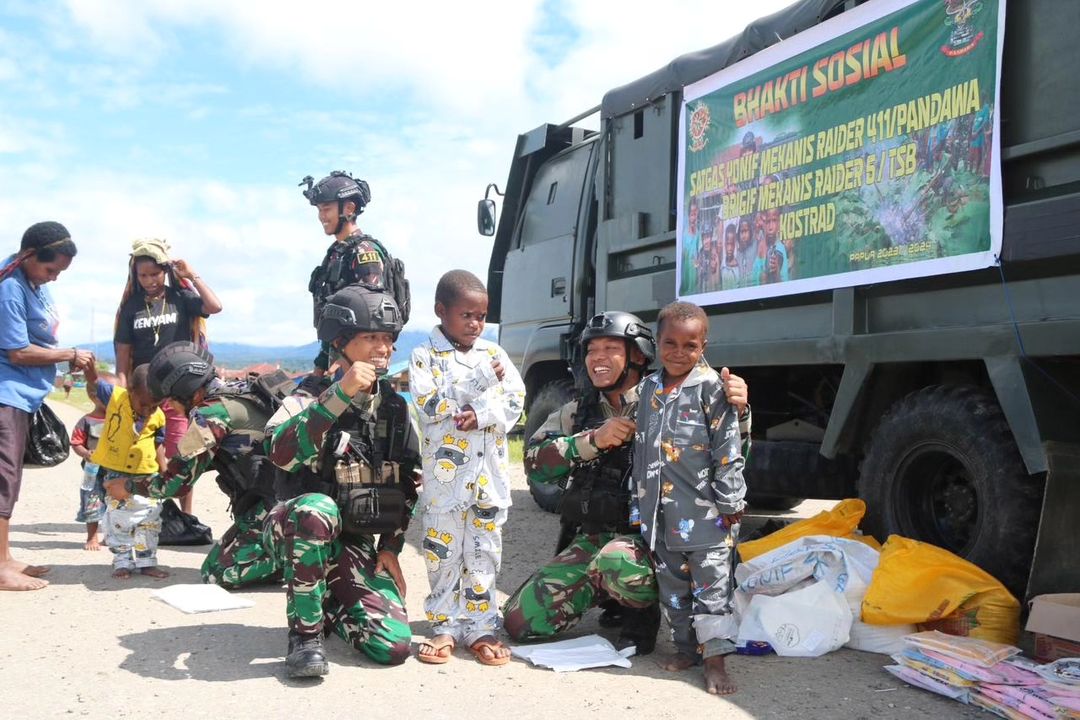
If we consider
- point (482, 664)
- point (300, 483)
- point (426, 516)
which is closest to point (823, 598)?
point (482, 664)

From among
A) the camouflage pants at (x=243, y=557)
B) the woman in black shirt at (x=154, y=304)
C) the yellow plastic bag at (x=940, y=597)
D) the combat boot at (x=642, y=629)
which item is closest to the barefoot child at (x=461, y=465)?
the combat boot at (x=642, y=629)

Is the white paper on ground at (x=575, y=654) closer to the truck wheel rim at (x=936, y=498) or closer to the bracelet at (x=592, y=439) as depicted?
the bracelet at (x=592, y=439)

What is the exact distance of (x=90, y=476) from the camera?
6055mm

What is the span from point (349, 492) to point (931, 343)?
2.54m

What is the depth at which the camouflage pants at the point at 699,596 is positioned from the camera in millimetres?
3389

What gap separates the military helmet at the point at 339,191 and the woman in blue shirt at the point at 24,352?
1463mm

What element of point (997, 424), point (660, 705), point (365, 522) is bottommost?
point (660, 705)

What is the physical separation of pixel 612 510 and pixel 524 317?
428 cm

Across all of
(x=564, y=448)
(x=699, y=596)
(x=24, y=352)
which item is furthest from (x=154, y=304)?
(x=699, y=596)

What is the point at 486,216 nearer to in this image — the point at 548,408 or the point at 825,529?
the point at 548,408

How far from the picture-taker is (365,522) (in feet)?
12.2

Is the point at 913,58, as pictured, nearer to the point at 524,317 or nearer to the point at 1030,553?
the point at 1030,553

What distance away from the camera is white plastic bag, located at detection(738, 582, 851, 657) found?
3791mm

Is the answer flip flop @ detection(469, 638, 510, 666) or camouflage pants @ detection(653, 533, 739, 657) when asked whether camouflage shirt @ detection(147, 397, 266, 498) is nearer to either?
flip flop @ detection(469, 638, 510, 666)
